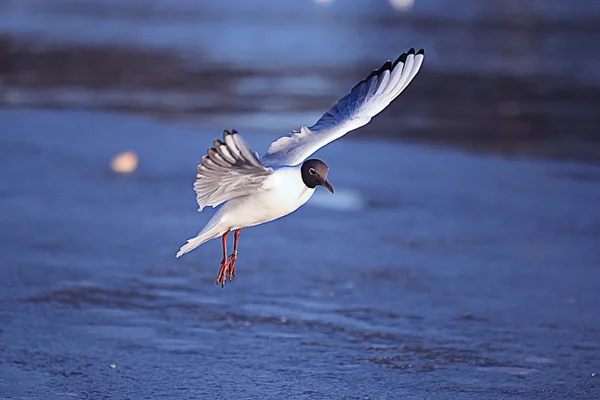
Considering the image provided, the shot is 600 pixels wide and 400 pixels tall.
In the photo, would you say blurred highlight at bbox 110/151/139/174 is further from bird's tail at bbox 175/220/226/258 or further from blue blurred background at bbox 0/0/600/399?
bird's tail at bbox 175/220/226/258

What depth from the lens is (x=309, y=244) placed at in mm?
8672

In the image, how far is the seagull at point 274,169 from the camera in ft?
18.2

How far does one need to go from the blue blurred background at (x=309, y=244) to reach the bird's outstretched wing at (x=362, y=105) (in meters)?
1.09

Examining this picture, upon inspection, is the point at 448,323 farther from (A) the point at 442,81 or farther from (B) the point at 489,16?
(B) the point at 489,16

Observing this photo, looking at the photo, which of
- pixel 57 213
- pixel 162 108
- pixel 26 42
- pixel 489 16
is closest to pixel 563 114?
pixel 162 108

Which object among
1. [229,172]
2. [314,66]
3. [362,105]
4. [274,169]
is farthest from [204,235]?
[314,66]

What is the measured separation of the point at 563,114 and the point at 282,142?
28.9 feet

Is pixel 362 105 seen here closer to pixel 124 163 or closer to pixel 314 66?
pixel 124 163

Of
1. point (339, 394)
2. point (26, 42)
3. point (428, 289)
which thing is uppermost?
point (26, 42)

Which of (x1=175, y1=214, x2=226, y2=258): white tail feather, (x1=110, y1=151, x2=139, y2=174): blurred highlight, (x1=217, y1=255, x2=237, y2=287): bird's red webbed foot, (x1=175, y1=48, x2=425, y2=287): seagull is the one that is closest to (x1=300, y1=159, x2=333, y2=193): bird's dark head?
(x1=175, y1=48, x2=425, y2=287): seagull

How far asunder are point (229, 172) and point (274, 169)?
0.39 metres

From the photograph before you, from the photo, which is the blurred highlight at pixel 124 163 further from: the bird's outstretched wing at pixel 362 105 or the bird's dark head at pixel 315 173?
the bird's dark head at pixel 315 173

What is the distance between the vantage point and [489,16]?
30344 millimetres

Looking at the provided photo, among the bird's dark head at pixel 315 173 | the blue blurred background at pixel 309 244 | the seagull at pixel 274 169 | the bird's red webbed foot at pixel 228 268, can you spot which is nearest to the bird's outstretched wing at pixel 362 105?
the seagull at pixel 274 169
